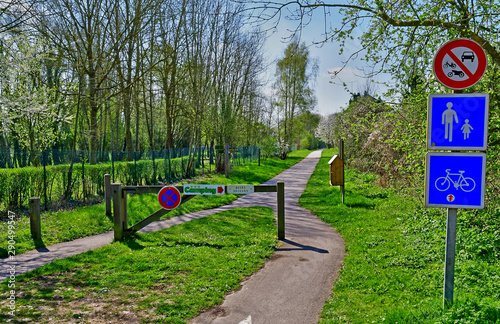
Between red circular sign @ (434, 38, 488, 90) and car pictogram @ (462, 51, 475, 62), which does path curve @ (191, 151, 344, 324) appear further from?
car pictogram @ (462, 51, 475, 62)

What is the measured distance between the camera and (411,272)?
5.23 metres

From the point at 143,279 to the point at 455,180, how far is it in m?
4.39

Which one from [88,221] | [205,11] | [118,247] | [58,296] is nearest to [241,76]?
[205,11]

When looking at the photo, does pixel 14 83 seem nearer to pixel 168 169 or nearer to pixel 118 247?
pixel 168 169

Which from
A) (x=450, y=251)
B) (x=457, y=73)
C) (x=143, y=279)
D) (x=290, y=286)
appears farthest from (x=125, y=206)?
(x=457, y=73)

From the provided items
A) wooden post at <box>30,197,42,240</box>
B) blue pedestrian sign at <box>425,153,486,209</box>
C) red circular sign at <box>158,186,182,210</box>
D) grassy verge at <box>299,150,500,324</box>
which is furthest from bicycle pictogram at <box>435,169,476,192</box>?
wooden post at <box>30,197,42,240</box>

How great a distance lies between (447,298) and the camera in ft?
12.0

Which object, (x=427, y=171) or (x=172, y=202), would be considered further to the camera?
(x=172, y=202)

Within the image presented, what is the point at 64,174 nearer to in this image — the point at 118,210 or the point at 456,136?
the point at 118,210

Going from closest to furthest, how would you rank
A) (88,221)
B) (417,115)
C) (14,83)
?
(417,115) < (88,221) < (14,83)

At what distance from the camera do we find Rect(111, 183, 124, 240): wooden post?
7.52 m

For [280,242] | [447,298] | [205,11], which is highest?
[205,11]

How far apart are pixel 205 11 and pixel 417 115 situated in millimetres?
16785

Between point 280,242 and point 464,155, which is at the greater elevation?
point 464,155
